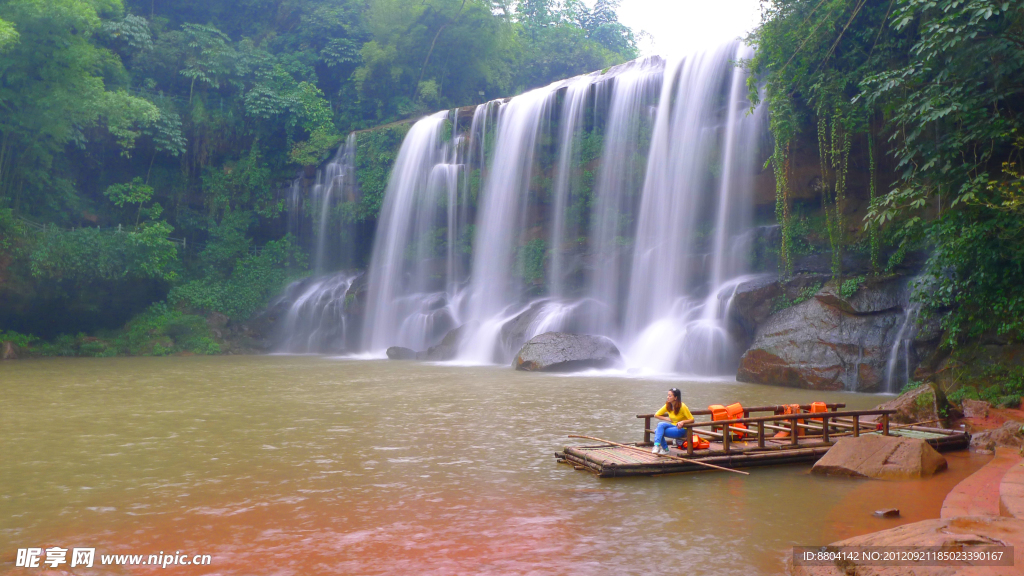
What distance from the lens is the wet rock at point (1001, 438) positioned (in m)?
8.86

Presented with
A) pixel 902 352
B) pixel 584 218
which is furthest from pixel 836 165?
pixel 584 218

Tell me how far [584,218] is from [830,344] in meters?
13.2

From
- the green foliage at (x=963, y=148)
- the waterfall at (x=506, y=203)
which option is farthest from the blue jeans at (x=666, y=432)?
the waterfall at (x=506, y=203)

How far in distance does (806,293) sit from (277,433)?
12.7 metres

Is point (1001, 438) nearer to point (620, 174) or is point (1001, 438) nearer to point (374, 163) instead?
point (620, 174)

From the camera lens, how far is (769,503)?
6.85m

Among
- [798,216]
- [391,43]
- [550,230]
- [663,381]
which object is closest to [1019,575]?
[663,381]

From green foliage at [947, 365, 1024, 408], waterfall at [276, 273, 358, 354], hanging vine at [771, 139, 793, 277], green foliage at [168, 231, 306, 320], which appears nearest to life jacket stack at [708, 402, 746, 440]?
green foliage at [947, 365, 1024, 408]

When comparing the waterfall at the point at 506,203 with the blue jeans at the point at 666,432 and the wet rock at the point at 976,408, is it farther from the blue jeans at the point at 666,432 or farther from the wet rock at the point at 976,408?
the blue jeans at the point at 666,432

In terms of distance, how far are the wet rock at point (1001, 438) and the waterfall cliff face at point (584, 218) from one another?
9.90 meters

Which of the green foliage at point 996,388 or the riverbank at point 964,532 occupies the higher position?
the green foliage at point 996,388

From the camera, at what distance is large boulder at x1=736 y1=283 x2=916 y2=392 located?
15.6m

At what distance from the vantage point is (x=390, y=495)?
286 inches

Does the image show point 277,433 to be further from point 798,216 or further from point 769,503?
point 798,216
